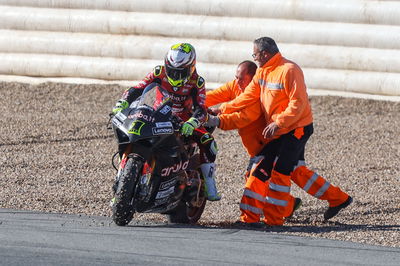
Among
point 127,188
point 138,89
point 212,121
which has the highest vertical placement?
point 138,89

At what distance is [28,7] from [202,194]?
867 cm

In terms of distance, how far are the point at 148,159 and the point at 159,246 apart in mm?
1098

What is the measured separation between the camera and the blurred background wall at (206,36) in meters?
13.8

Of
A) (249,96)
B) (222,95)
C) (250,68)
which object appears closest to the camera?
(249,96)

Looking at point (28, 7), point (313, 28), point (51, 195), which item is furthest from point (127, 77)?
point (51, 195)

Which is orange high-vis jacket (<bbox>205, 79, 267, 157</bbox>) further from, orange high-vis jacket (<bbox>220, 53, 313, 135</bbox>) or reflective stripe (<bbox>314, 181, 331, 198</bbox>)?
reflective stripe (<bbox>314, 181, 331, 198</bbox>)

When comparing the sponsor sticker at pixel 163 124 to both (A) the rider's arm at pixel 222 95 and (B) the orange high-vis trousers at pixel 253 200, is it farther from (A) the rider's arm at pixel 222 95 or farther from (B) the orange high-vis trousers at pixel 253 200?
(A) the rider's arm at pixel 222 95

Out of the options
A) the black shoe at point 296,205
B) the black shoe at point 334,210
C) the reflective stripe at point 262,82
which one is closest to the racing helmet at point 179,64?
the reflective stripe at point 262,82

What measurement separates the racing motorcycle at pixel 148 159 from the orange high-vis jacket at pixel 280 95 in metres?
0.84

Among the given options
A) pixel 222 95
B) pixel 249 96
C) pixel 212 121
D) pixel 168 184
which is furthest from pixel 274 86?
pixel 168 184

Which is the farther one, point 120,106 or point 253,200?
point 253,200

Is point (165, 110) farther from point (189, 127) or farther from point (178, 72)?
point (178, 72)

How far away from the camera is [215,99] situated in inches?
358

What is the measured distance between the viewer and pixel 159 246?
6590 millimetres
